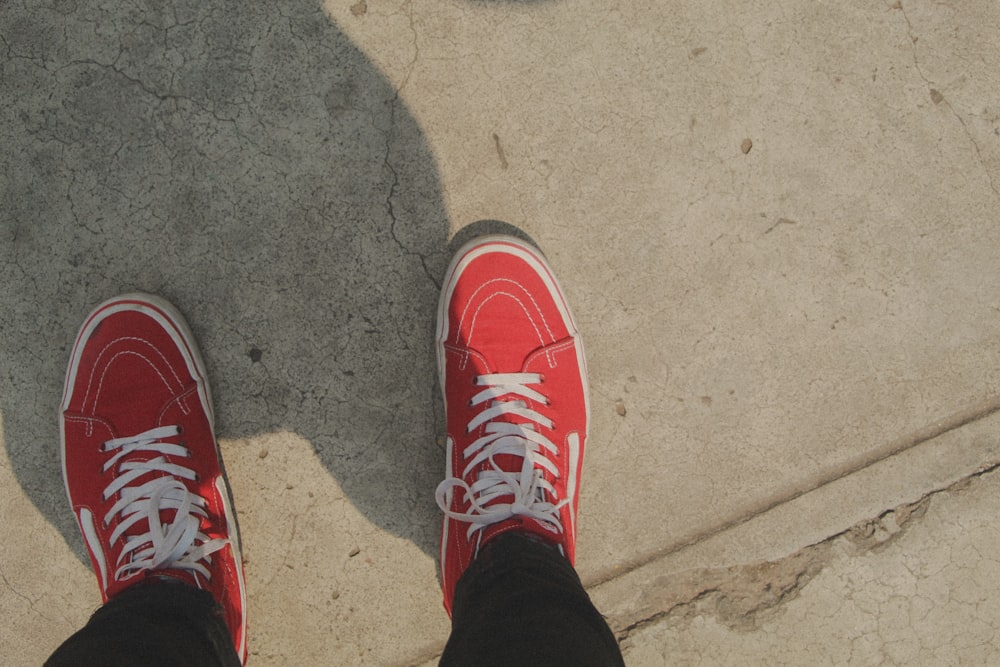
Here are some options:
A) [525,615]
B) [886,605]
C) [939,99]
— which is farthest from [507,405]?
[939,99]

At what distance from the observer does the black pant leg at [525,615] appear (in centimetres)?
114

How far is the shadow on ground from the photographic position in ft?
5.30

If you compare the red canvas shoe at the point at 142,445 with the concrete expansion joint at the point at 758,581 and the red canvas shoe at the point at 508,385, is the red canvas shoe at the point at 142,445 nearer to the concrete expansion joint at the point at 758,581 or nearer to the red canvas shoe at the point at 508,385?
the red canvas shoe at the point at 508,385

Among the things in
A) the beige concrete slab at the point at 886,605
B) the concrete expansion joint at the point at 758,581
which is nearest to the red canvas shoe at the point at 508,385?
the concrete expansion joint at the point at 758,581

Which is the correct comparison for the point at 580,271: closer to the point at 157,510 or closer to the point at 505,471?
the point at 505,471

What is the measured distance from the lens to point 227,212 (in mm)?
1640

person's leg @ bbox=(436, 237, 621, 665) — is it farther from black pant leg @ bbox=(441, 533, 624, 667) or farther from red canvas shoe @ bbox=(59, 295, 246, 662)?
red canvas shoe @ bbox=(59, 295, 246, 662)

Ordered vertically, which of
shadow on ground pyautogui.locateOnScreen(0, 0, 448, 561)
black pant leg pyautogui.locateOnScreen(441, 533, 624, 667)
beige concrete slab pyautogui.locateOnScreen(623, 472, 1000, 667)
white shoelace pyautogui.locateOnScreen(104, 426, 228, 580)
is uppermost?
shadow on ground pyautogui.locateOnScreen(0, 0, 448, 561)

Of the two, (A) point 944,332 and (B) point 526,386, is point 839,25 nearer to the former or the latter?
(A) point 944,332

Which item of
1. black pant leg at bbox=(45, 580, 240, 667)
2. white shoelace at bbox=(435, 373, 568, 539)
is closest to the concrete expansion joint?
white shoelace at bbox=(435, 373, 568, 539)

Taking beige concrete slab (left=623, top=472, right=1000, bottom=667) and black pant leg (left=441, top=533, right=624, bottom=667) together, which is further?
beige concrete slab (left=623, top=472, right=1000, bottom=667)

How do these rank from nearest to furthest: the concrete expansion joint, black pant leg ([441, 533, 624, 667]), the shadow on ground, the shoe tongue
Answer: black pant leg ([441, 533, 624, 667]) → the shoe tongue → the shadow on ground → the concrete expansion joint

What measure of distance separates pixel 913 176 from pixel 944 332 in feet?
1.52

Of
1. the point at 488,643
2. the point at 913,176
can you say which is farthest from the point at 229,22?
the point at 913,176
